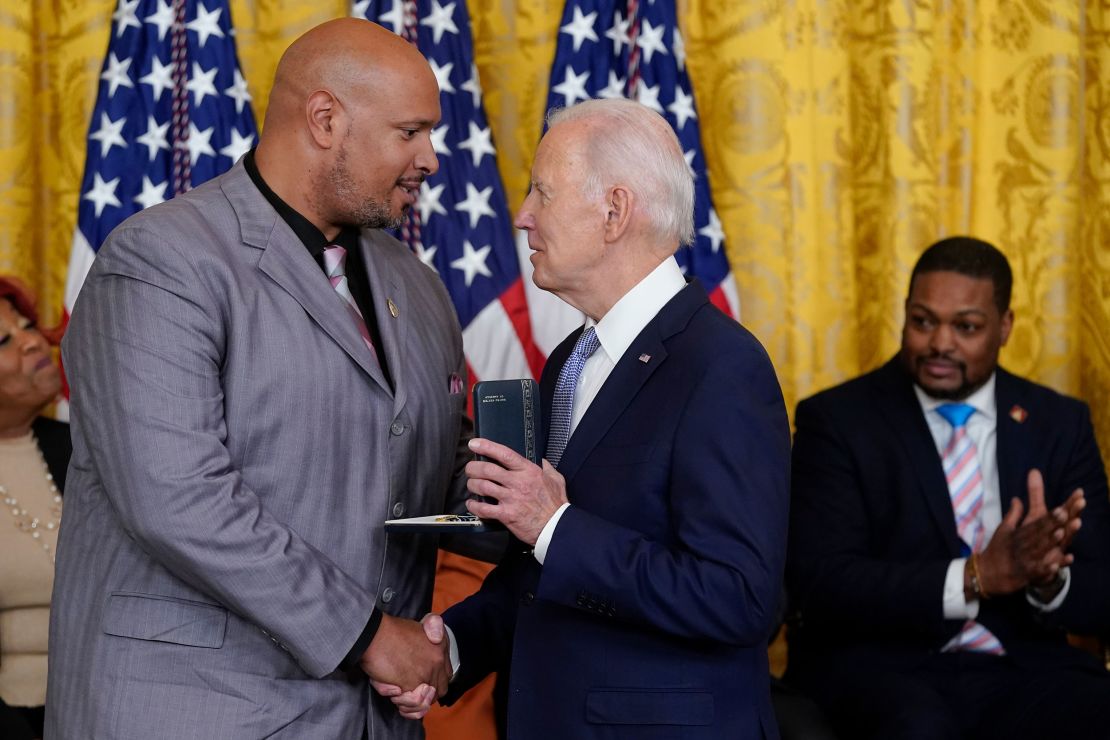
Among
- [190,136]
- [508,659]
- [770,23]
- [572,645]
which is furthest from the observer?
[770,23]

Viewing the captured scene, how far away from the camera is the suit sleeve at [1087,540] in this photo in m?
3.79

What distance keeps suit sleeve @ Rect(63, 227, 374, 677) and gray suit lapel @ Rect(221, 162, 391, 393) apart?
16cm

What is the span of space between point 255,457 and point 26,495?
1762 mm

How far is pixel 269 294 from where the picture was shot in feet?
8.37

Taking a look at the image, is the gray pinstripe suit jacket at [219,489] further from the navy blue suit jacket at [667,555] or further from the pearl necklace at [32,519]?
the pearl necklace at [32,519]

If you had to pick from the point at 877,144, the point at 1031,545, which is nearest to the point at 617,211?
the point at 1031,545

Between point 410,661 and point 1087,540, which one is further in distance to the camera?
point 1087,540

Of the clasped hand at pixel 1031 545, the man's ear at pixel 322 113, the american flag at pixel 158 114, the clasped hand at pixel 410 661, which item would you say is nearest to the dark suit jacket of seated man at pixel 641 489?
the clasped hand at pixel 410 661

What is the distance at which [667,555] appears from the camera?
7.56 feet

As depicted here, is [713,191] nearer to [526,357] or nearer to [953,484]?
[526,357]

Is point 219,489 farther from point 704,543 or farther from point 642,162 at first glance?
point 642,162

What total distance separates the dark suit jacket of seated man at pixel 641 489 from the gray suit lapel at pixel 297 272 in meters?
0.38

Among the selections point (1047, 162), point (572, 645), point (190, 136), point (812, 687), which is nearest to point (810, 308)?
point (1047, 162)

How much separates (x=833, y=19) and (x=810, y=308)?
1.10 m
